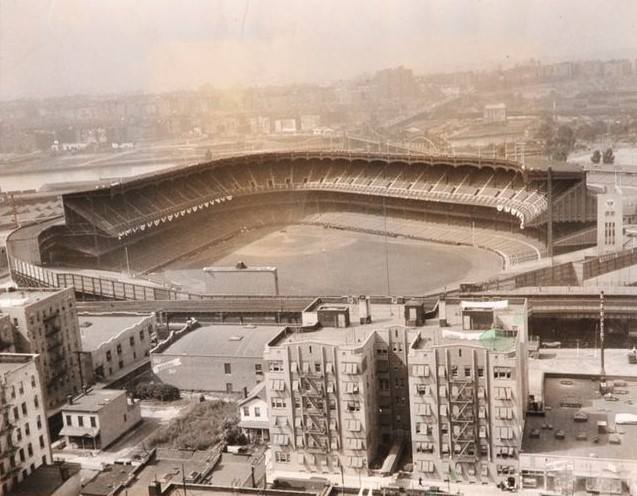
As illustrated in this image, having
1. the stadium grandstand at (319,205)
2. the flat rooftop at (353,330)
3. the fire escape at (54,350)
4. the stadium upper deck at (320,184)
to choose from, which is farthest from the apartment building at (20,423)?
the stadium upper deck at (320,184)

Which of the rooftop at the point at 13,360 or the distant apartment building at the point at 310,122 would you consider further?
the distant apartment building at the point at 310,122

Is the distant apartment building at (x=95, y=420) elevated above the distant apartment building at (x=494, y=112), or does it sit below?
below

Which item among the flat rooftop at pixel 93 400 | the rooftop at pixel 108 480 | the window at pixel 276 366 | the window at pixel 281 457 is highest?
the window at pixel 276 366

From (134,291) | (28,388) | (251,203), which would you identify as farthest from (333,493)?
(251,203)

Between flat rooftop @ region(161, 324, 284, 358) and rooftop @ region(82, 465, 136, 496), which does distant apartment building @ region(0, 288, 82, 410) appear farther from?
rooftop @ region(82, 465, 136, 496)

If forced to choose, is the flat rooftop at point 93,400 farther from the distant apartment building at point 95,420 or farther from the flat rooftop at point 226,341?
the flat rooftop at point 226,341

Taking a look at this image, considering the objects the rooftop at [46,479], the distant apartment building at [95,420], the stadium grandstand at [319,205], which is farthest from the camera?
the stadium grandstand at [319,205]

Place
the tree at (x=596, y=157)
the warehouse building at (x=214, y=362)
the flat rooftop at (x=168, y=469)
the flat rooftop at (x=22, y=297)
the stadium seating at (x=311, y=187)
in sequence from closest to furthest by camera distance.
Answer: the flat rooftop at (x=168, y=469) → the flat rooftop at (x=22, y=297) → the warehouse building at (x=214, y=362) → the stadium seating at (x=311, y=187) → the tree at (x=596, y=157)

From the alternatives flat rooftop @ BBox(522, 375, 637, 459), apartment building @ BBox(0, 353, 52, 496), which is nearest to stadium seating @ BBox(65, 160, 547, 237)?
flat rooftop @ BBox(522, 375, 637, 459)
